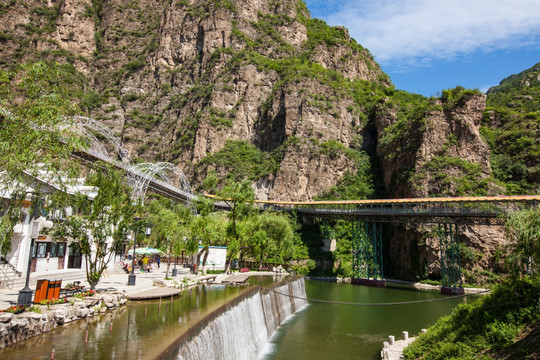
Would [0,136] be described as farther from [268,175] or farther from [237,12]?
[237,12]

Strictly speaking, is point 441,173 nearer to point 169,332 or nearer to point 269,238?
point 269,238

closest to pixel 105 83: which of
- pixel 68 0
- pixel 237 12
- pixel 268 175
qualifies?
pixel 68 0

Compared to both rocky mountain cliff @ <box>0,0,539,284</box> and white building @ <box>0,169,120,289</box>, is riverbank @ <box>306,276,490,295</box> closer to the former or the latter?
rocky mountain cliff @ <box>0,0,539,284</box>

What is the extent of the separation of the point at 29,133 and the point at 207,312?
9026mm

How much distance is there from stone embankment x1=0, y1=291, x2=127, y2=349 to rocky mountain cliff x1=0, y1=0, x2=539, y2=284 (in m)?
43.4

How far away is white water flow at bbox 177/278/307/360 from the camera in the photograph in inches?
470

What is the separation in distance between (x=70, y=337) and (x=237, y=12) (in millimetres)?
103234

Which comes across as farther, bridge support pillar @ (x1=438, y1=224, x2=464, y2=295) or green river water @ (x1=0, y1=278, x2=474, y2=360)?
bridge support pillar @ (x1=438, y1=224, x2=464, y2=295)

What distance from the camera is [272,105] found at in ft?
275

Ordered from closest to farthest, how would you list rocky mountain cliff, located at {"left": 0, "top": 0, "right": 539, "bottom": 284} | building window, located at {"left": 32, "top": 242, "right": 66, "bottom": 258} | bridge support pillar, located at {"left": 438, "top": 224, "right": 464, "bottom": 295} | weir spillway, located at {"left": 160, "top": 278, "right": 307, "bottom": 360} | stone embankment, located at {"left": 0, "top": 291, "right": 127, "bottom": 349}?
stone embankment, located at {"left": 0, "top": 291, "right": 127, "bottom": 349}, weir spillway, located at {"left": 160, "top": 278, "right": 307, "bottom": 360}, building window, located at {"left": 32, "top": 242, "right": 66, "bottom": 258}, bridge support pillar, located at {"left": 438, "top": 224, "right": 464, "bottom": 295}, rocky mountain cliff, located at {"left": 0, "top": 0, "right": 539, "bottom": 284}

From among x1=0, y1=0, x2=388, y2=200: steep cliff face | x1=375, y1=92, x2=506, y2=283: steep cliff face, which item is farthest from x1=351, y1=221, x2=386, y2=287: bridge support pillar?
x1=0, y1=0, x2=388, y2=200: steep cliff face

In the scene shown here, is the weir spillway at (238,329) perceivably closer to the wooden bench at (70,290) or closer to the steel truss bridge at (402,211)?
the wooden bench at (70,290)

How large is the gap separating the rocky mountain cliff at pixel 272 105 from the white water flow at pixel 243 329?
33011 millimetres

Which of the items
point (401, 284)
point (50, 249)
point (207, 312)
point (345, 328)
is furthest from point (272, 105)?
point (207, 312)
